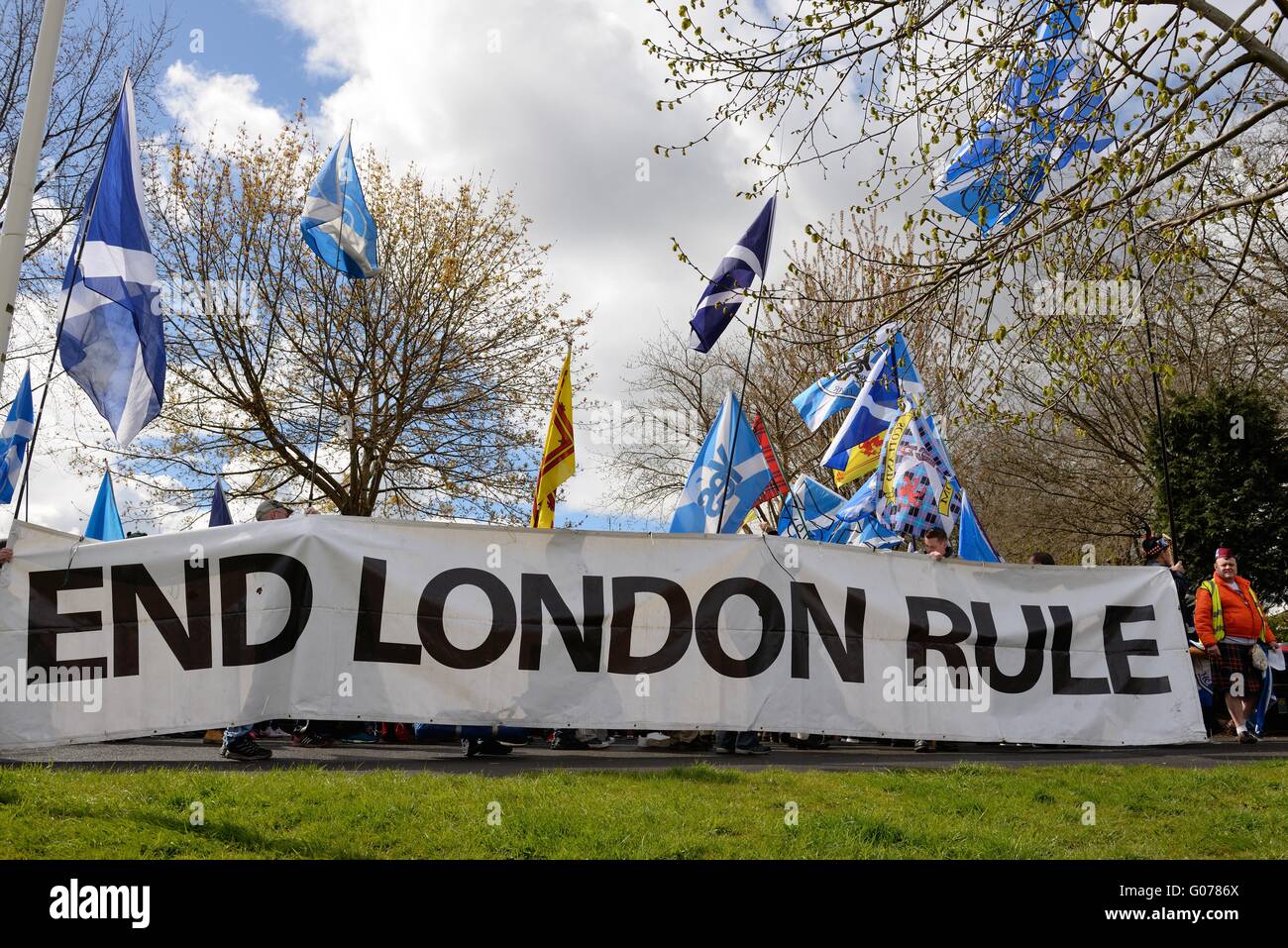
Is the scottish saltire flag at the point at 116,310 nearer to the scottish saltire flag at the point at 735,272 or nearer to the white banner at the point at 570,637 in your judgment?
the white banner at the point at 570,637

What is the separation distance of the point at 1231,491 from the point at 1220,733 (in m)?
10.7

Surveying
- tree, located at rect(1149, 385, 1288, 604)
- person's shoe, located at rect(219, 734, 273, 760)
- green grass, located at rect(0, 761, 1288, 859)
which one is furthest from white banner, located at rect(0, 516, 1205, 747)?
tree, located at rect(1149, 385, 1288, 604)

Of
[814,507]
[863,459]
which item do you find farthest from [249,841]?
[814,507]

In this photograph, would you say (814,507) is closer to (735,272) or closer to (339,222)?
(735,272)

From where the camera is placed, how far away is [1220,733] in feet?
39.8

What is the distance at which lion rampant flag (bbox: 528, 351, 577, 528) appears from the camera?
11492mm

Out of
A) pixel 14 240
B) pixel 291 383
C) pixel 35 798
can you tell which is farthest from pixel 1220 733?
pixel 291 383

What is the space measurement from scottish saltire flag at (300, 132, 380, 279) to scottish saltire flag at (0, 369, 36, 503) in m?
6.82

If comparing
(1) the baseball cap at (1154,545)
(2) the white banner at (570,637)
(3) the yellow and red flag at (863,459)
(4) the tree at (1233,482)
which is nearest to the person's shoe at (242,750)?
(2) the white banner at (570,637)

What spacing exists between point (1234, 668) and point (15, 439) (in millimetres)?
17530

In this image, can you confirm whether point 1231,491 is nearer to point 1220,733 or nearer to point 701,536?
point 1220,733

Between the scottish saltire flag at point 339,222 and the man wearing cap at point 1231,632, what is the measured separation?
10089mm
